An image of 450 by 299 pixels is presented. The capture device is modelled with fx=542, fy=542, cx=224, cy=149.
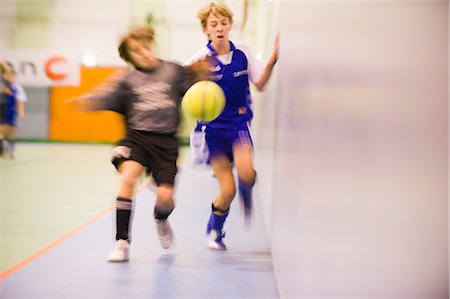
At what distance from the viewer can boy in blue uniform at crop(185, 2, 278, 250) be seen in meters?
3.22

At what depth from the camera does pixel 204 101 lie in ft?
9.59

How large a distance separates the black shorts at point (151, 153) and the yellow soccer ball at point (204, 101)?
26cm

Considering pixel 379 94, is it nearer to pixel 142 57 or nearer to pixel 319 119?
pixel 319 119

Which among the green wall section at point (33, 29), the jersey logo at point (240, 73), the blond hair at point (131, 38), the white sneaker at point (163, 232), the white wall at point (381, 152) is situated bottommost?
the white sneaker at point (163, 232)

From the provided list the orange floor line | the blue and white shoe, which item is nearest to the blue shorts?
the blue and white shoe

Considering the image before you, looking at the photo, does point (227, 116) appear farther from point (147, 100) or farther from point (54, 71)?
point (54, 71)

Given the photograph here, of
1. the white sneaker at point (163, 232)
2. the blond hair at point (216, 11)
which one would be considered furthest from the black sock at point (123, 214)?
the blond hair at point (216, 11)

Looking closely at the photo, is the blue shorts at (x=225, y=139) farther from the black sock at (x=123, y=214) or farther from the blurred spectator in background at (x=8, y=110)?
the blurred spectator in background at (x=8, y=110)

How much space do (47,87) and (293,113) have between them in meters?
13.9

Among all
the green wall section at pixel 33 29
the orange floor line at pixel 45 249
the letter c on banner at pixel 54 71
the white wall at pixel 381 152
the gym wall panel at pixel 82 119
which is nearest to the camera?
the white wall at pixel 381 152

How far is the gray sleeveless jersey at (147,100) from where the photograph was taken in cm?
309

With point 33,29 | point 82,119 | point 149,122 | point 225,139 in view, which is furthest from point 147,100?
point 33,29

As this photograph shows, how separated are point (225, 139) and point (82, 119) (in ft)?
40.3

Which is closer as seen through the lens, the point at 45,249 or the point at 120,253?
the point at 120,253
